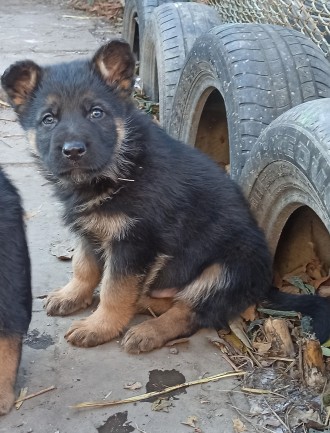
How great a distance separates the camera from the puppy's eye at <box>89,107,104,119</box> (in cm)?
358

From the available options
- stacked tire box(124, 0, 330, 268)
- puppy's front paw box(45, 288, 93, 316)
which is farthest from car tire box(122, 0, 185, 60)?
puppy's front paw box(45, 288, 93, 316)

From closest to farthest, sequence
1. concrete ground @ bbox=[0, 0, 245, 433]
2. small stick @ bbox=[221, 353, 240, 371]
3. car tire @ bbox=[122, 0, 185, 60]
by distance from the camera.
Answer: concrete ground @ bbox=[0, 0, 245, 433], small stick @ bbox=[221, 353, 240, 371], car tire @ bbox=[122, 0, 185, 60]

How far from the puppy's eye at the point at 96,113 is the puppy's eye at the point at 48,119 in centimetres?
19

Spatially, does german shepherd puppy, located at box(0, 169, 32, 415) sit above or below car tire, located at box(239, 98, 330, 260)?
below

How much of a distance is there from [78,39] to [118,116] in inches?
237

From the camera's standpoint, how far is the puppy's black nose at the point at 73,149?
3369mm

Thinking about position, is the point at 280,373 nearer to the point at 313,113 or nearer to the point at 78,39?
the point at 313,113

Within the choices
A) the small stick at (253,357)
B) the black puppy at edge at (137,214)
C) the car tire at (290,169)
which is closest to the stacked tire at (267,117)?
the car tire at (290,169)

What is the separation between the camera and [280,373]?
11.5ft

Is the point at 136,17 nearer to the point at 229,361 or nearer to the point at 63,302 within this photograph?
the point at 63,302

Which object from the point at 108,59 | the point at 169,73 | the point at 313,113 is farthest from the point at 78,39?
the point at 313,113

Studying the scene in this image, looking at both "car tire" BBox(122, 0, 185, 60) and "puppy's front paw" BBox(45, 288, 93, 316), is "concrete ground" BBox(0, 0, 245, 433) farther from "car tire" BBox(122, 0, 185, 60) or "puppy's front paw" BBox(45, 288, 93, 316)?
"car tire" BBox(122, 0, 185, 60)

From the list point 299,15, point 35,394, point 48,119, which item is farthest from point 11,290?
point 299,15

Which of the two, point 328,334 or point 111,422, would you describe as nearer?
point 111,422
